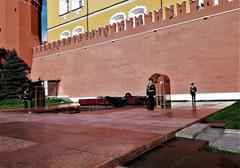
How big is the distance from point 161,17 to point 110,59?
16.2 ft

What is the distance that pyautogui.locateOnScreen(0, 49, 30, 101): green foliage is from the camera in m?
20.5

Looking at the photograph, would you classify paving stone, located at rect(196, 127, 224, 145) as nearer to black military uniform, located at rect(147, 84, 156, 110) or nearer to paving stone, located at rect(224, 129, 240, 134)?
paving stone, located at rect(224, 129, 240, 134)

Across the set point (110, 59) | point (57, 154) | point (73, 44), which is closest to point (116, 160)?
point (57, 154)

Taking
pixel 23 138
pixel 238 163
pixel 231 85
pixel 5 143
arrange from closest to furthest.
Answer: pixel 238 163, pixel 5 143, pixel 23 138, pixel 231 85

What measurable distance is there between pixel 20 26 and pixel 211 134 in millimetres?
22816

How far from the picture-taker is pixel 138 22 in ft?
56.4

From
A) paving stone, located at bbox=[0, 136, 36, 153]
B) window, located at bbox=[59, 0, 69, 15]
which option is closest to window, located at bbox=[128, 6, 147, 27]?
window, located at bbox=[59, 0, 69, 15]

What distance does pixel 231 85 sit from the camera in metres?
13.1

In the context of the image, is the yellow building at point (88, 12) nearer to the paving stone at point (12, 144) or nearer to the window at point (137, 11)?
the window at point (137, 11)

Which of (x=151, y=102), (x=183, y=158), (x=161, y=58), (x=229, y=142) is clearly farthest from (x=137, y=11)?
(x=183, y=158)

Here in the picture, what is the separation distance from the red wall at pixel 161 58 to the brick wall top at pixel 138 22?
0.11 meters

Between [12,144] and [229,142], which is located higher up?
[12,144]

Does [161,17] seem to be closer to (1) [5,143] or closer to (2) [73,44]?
(2) [73,44]

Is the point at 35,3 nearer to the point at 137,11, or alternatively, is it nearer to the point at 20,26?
the point at 20,26
